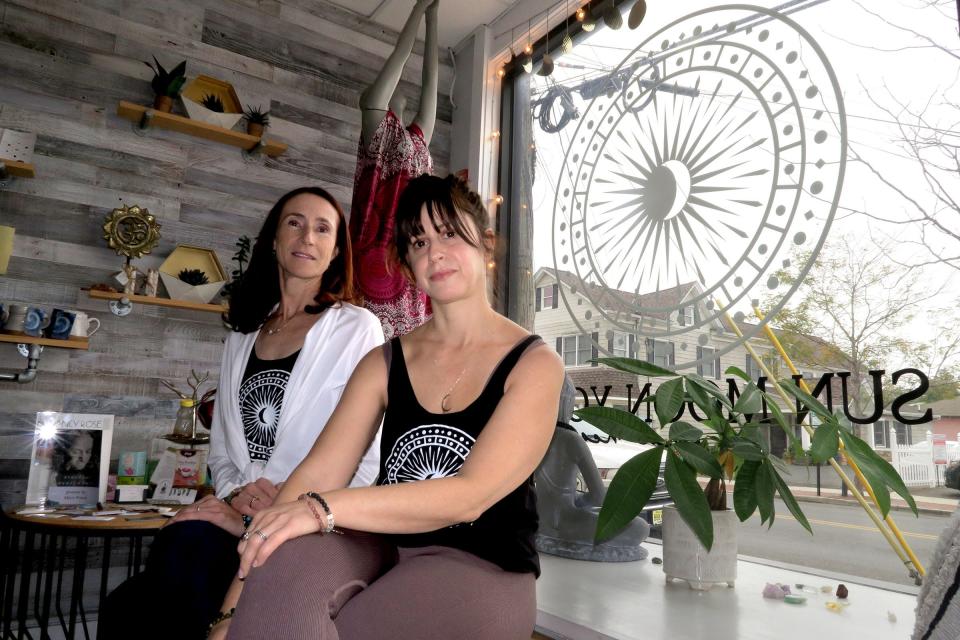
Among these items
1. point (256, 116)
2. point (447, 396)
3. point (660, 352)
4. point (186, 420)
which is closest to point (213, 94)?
point (256, 116)

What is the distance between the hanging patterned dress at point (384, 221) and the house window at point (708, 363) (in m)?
0.87

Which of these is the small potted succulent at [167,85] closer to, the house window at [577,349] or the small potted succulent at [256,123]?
the small potted succulent at [256,123]

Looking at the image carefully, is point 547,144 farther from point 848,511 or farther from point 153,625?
point 153,625

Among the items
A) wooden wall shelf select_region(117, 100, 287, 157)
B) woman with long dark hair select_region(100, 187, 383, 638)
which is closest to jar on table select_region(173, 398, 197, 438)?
woman with long dark hair select_region(100, 187, 383, 638)

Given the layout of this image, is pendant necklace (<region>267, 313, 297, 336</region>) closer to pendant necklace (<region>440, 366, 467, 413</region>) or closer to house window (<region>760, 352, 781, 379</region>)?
pendant necklace (<region>440, 366, 467, 413</region>)

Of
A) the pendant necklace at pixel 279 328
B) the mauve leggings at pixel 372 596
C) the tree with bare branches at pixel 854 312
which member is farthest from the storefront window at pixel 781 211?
the pendant necklace at pixel 279 328

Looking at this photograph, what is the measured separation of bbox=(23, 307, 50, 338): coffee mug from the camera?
2137mm

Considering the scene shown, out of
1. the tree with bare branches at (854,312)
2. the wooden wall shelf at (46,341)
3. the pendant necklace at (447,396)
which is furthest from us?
the wooden wall shelf at (46,341)

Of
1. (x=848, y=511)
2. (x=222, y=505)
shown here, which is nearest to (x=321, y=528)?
(x=222, y=505)

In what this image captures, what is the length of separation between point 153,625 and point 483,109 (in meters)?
2.41

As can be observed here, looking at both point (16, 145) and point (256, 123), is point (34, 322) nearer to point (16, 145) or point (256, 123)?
point (16, 145)

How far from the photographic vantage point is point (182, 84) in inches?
96.8

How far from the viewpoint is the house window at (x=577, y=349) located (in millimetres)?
2311

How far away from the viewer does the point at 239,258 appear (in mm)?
2584
